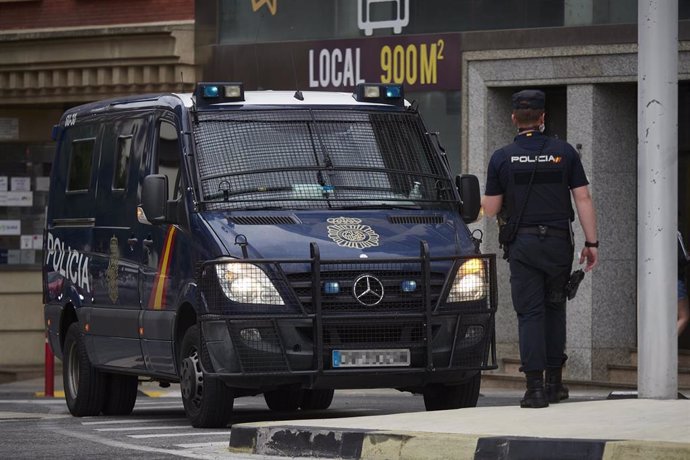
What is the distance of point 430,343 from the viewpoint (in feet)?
40.8

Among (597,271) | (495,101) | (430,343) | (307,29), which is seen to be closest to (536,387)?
(430,343)

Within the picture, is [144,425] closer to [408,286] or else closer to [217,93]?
[217,93]

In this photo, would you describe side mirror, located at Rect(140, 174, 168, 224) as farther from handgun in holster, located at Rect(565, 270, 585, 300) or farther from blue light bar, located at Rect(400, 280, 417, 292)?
handgun in holster, located at Rect(565, 270, 585, 300)

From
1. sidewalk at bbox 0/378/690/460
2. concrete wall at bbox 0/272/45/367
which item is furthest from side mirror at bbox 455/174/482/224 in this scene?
concrete wall at bbox 0/272/45/367

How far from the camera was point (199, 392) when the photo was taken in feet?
42.2

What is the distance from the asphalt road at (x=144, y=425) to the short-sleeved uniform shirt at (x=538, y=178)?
2.24 meters

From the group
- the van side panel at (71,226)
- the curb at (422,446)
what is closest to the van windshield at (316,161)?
the van side panel at (71,226)

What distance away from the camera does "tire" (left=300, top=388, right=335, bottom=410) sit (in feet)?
51.3

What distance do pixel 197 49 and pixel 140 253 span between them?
31.9 feet

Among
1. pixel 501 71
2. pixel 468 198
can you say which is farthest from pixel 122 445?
pixel 501 71

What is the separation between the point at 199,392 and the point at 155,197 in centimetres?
134

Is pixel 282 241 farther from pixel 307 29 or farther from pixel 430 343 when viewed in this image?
pixel 307 29

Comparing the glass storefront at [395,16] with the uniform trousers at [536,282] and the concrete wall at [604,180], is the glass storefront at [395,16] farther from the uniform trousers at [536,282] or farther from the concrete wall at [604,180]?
the uniform trousers at [536,282]

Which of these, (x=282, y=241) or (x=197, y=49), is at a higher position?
(x=197, y=49)
